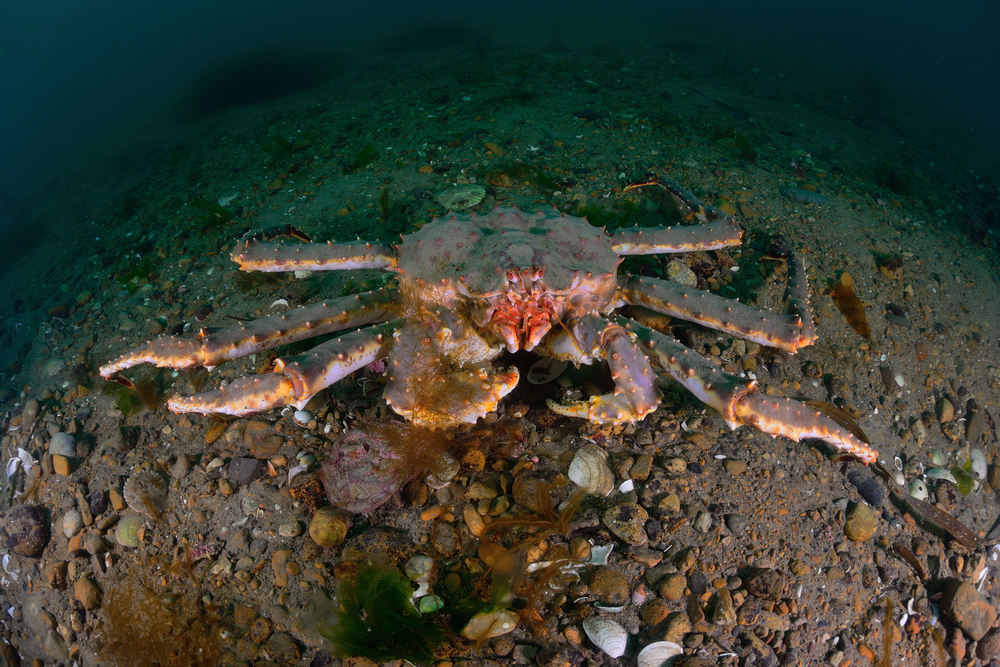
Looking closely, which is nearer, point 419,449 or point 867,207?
point 419,449

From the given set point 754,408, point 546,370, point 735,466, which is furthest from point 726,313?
point 546,370

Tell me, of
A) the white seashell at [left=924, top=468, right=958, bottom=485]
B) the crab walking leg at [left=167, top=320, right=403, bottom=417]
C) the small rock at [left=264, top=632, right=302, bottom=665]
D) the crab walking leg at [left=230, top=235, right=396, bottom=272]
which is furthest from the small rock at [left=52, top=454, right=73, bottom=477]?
the white seashell at [left=924, top=468, right=958, bottom=485]

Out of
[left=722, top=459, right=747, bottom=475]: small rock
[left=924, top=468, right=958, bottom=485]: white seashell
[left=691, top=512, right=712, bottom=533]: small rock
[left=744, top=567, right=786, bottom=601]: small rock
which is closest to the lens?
[left=744, top=567, right=786, bottom=601]: small rock

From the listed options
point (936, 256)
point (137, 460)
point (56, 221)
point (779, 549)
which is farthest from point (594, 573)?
point (56, 221)

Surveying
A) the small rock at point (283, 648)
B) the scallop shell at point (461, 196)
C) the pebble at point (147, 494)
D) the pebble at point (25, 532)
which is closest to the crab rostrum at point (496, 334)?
the pebble at point (147, 494)

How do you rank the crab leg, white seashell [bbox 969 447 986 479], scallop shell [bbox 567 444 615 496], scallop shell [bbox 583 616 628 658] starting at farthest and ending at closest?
the crab leg, white seashell [bbox 969 447 986 479], scallop shell [bbox 567 444 615 496], scallop shell [bbox 583 616 628 658]

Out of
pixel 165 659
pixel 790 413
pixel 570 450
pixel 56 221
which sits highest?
pixel 790 413

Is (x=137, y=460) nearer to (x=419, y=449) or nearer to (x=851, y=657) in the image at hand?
(x=419, y=449)

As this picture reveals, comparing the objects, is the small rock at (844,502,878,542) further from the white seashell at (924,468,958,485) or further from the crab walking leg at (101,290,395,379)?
the crab walking leg at (101,290,395,379)
